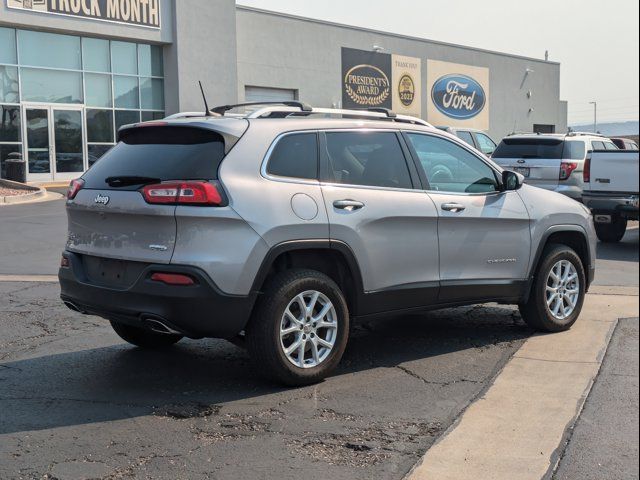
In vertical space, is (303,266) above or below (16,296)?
above

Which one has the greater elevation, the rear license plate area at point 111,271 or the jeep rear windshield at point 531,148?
the jeep rear windshield at point 531,148

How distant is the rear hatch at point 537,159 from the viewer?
1480cm

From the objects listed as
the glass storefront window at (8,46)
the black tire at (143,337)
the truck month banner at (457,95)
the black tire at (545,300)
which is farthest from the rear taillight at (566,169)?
the truck month banner at (457,95)

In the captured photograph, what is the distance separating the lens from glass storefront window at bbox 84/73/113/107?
27703mm

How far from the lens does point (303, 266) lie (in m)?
5.42

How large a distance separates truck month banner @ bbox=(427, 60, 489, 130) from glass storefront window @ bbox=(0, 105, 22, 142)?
2192 centimetres

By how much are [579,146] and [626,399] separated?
1091 centimetres

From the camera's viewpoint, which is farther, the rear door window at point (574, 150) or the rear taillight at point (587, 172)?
the rear door window at point (574, 150)

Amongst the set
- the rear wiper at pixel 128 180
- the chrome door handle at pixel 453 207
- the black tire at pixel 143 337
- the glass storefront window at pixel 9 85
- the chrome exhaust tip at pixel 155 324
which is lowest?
the black tire at pixel 143 337

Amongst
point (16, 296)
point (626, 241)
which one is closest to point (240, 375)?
point (16, 296)

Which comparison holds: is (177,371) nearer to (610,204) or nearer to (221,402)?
(221,402)

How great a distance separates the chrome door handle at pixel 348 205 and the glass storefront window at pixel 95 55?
79.8 feet

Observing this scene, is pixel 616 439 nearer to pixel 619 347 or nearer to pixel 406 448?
pixel 406 448

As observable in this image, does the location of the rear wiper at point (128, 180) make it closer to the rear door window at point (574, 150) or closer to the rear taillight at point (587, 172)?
the rear taillight at point (587, 172)
